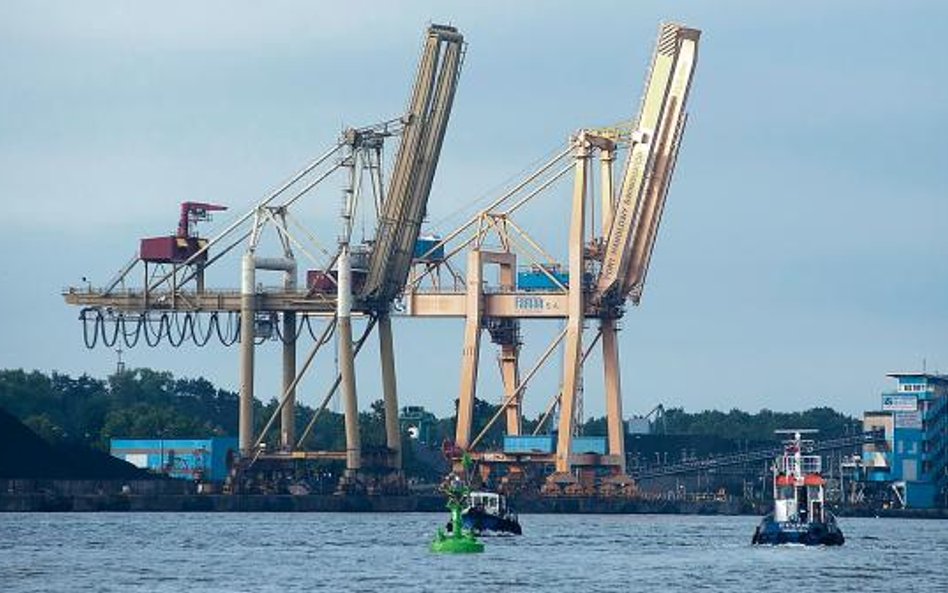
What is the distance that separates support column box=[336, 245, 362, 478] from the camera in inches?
5891

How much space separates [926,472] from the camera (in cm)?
18312

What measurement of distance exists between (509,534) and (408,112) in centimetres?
3662

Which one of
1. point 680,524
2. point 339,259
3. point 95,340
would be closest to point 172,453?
point 95,340

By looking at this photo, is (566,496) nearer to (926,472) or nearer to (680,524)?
(680,524)

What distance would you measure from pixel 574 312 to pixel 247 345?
17801 mm

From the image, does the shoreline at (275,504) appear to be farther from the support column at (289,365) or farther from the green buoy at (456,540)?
the green buoy at (456,540)

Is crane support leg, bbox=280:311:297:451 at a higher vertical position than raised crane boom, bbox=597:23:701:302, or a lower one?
lower

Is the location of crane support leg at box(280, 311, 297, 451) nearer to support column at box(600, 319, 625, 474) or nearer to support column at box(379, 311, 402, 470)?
support column at box(379, 311, 402, 470)

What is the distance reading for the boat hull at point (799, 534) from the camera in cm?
10844

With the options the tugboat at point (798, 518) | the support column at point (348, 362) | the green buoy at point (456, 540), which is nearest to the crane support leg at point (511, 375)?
the support column at point (348, 362)

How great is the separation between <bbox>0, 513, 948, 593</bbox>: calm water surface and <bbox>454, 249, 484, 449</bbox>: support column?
22.5 m

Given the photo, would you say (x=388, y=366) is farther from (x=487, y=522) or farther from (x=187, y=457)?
(x=487, y=522)

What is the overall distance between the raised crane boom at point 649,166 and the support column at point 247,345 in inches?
751

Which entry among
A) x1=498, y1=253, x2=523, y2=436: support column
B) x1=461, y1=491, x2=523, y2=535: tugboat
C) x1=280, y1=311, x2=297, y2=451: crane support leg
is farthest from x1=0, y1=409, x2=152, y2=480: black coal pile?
x1=461, y1=491, x2=523, y2=535: tugboat
